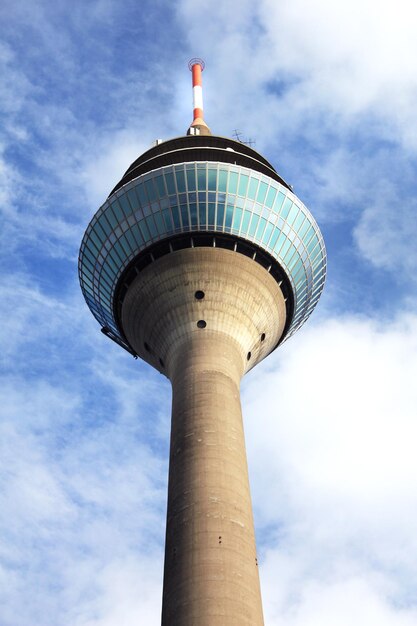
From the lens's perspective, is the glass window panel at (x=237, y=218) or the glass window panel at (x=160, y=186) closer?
the glass window panel at (x=237, y=218)

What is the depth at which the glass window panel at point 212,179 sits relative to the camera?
4056 centimetres

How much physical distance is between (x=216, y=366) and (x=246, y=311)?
15.0ft

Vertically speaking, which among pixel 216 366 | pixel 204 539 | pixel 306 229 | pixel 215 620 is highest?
pixel 306 229

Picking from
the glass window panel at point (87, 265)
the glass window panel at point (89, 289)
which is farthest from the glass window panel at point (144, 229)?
the glass window panel at point (89, 289)

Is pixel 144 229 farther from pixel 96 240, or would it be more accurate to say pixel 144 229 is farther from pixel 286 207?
pixel 286 207

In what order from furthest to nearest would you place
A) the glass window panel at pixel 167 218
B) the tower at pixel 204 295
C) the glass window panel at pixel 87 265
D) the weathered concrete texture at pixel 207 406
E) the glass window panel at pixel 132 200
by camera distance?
the glass window panel at pixel 87 265
the glass window panel at pixel 132 200
the glass window panel at pixel 167 218
the tower at pixel 204 295
the weathered concrete texture at pixel 207 406

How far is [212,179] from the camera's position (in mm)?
40688

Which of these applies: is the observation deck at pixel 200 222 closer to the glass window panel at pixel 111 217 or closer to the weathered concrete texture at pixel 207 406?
the glass window panel at pixel 111 217

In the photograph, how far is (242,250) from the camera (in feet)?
131

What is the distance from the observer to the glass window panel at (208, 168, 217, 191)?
133 ft

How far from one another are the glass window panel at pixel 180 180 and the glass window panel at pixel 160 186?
0.88 meters

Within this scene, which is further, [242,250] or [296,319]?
[296,319]

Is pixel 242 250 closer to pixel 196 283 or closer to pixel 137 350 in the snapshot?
pixel 196 283

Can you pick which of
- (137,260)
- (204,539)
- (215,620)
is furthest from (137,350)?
(215,620)
